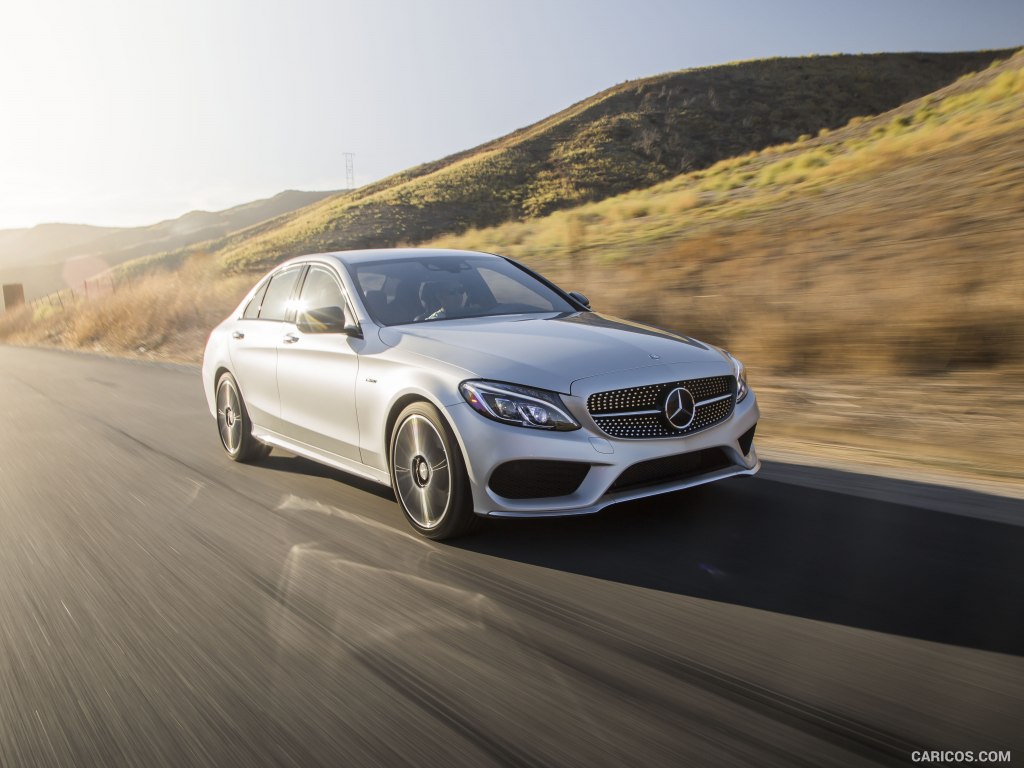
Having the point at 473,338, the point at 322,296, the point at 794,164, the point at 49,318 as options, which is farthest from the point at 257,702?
the point at 49,318

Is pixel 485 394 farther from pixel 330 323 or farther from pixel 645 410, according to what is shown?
pixel 330 323

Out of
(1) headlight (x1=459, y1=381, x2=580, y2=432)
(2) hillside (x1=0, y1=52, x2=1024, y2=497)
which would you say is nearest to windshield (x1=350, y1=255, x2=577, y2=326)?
(1) headlight (x1=459, y1=381, x2=580, y2=432)

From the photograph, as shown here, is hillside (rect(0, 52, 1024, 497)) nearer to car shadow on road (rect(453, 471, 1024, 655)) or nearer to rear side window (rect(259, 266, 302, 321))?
car shadow on road (rect(453, 471, 1024, 655))

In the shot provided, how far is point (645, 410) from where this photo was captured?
4684mm

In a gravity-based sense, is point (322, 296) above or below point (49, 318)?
above

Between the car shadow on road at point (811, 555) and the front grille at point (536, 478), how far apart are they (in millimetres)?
324

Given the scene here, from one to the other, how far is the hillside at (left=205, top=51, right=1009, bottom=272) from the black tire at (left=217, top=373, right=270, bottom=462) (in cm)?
4070

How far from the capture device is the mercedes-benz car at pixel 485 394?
4555 millimetres

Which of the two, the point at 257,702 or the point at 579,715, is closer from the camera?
the point at 579,715

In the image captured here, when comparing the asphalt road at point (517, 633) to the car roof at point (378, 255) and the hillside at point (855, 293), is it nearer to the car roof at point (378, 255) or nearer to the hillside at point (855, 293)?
the car roof at point (378, 255)

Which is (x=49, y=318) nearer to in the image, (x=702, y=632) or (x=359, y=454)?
(x=359, y=454)

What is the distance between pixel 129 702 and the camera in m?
3.23

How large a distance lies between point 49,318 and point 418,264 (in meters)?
33.9

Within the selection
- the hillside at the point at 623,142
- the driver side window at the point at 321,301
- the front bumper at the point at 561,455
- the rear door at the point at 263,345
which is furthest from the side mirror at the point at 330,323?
the hillside at the point at 623,142
